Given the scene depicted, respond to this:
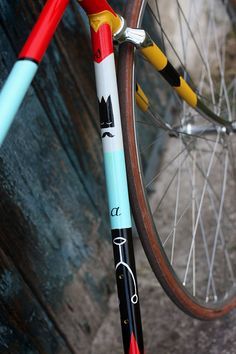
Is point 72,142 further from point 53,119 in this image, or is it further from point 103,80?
point 103,80

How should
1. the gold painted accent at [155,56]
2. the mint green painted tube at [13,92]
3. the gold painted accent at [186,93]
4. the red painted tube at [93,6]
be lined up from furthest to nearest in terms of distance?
the gold painted accent at [186,93] → the gold painted accent at [155,56] → the red painted tube at [93,6] → the mint green painted tube at [13,92]

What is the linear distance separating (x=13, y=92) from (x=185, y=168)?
1.24m

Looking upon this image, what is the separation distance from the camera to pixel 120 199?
109 centimetres

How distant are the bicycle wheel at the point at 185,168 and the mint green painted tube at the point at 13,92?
0.26 meters

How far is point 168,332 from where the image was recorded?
167 cm

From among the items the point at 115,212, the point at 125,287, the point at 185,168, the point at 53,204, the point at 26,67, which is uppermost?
the point at 185,168

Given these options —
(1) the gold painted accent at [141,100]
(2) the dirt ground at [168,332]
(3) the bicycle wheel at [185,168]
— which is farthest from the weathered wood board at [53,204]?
(1) the gold painted accent at [141,100]

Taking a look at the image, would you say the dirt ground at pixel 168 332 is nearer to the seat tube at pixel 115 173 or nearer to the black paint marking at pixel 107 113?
the seat tube at pixel 115 173

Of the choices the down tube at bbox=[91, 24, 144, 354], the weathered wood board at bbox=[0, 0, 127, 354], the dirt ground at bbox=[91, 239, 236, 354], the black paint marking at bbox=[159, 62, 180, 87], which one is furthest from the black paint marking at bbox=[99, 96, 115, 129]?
the dirt ground at bbox=[91, 239, 236, 354]

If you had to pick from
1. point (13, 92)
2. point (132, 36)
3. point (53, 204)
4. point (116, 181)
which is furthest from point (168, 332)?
point (13, 92)

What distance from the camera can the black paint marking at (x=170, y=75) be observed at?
1283 mm

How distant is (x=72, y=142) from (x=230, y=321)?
64cm

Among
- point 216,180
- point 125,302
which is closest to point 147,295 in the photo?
point 216,180

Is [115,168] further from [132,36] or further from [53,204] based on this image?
[53,204]
